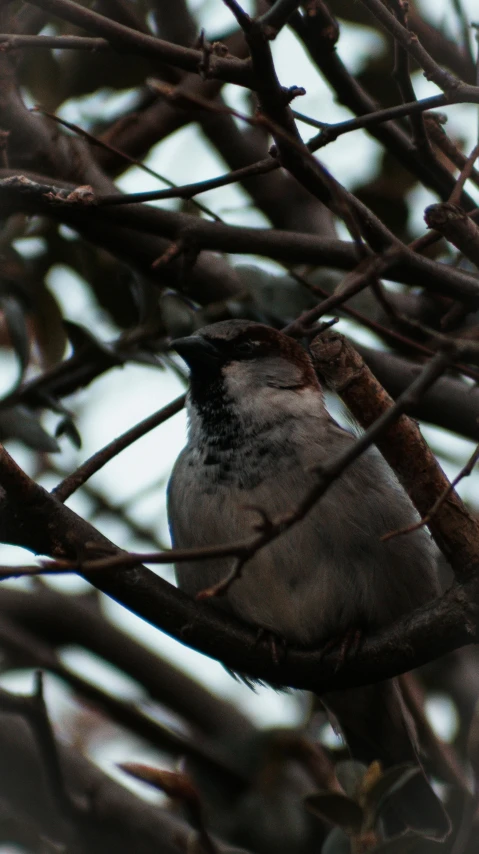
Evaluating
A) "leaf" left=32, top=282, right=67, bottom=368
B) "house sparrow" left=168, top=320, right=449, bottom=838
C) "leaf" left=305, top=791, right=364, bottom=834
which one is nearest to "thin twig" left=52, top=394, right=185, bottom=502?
"house sparrow" left=168, top=320, right=449, bottom=838

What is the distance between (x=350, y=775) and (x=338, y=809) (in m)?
0.14

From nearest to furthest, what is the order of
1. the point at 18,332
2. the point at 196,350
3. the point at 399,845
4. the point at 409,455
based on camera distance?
Answer: the point at 399,845 → the point at 409,455 → the point at 18,332 → the point at 196,350

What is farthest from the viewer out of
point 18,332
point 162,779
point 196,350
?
point 196,350

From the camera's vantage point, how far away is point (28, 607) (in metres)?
4.01

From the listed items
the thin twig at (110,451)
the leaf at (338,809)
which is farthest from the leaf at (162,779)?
the thin twig at (110,451)

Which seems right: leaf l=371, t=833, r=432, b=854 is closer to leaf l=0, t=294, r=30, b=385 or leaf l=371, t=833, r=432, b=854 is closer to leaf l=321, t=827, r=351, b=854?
leaf l=321, t=827, r=351, b=854

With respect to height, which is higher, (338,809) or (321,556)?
(321,556)

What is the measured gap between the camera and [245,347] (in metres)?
3.26

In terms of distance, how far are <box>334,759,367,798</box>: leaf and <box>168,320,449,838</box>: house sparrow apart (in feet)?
1.82

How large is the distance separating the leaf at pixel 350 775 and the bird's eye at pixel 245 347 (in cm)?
141

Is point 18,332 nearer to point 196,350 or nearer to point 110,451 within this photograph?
point 196,350

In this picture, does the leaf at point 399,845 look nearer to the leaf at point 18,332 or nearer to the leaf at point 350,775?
the leaf at point 350,775

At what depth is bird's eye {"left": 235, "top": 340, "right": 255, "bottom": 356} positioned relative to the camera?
326 cm

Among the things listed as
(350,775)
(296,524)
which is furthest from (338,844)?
(296,524)
